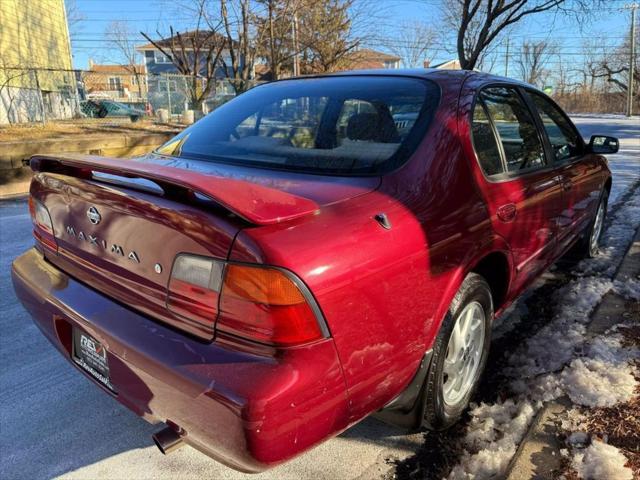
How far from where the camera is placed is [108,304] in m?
1.91

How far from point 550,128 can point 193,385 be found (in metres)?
2.87

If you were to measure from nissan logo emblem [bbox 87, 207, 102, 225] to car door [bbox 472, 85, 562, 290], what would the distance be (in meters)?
1.65

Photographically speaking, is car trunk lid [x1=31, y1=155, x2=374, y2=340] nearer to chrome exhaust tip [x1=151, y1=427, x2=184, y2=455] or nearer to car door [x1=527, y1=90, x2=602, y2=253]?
chrome exhaust tip [x1=151, y1=427, x2=184, y2=455]

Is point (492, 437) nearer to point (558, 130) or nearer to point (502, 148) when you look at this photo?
point (502, 148)

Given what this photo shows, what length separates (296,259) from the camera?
1.48m

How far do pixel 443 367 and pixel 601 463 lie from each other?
706mm

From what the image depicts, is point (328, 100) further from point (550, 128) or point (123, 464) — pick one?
point (123, 464)

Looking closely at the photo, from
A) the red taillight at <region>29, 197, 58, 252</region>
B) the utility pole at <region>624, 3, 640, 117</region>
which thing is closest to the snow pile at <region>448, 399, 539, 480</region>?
the red taillight at <region>29, 197, 58, 252</region>

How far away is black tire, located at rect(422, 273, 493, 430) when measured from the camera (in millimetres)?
2031

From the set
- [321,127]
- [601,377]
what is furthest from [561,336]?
[321,127]

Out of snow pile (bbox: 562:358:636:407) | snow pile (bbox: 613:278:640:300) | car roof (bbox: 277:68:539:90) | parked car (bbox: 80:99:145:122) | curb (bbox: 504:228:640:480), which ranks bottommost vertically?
curb (bbox: 504:228:640:480)

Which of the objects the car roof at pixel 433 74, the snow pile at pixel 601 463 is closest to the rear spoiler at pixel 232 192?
the car roof at pixel 433 74

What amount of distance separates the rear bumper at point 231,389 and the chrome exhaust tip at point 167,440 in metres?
0.06

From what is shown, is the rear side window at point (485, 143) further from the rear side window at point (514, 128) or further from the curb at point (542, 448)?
the curb at point (542, 448)
